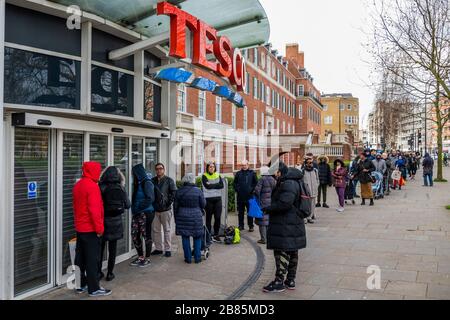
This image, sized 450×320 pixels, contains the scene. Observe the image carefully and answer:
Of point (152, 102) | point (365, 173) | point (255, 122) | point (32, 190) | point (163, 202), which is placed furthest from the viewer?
point (255, 122)

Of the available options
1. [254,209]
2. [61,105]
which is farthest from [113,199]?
[254,209]

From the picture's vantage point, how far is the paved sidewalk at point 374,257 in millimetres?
5488

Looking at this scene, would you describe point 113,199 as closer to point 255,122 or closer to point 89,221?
point 89,221

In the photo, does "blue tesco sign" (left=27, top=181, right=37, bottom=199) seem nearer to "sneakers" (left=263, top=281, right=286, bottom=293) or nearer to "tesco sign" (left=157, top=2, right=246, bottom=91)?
"tesco sign" (left=157, top=2, right=246, bottom=91)

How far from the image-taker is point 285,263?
5.66 meters

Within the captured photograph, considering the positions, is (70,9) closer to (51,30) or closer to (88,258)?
(51,30)

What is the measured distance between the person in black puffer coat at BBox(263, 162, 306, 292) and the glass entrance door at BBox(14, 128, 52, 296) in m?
3.06

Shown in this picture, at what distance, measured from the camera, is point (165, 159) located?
8625mm

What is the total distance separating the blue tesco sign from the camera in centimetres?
538

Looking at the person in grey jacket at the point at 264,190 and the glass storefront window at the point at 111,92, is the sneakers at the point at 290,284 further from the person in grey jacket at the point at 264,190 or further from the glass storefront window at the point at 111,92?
the glass storefront window at the point at 111,92

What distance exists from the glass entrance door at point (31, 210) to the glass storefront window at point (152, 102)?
2454mm

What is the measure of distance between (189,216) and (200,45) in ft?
9.24

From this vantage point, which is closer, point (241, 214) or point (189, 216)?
point (189, 216)

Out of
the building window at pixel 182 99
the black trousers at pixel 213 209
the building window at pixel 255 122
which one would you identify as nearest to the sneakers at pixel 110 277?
the black trousers at pixel 213 209
